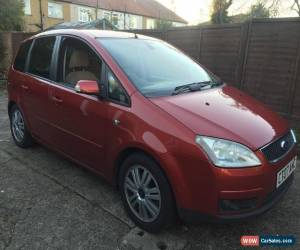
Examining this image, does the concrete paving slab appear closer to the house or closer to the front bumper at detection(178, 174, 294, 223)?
the front bumper at detection(178, 174, 294, 223)

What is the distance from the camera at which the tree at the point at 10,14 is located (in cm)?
1480

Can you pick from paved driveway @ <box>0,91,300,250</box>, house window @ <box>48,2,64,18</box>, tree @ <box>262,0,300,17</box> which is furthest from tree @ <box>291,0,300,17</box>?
house window @ <box>48,2,64,18</box>

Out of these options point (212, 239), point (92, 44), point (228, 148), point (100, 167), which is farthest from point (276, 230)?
point (92, 44)

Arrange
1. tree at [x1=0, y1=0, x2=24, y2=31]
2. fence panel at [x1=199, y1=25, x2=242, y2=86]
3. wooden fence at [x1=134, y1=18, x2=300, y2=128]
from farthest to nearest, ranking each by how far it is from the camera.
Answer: tree at [x1=0, y1=0, x2=24, y2=31]
fence panel at [x1=199, y1=25, x2=242, y2=86]
wooden fence at [x1=134, y1=18, x2=300, y2=128]

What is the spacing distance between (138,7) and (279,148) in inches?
1696

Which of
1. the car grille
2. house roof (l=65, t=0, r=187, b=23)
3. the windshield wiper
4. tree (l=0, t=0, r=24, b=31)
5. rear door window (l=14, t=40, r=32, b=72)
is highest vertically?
house roof (l=65, t=0, r=187, b=23)

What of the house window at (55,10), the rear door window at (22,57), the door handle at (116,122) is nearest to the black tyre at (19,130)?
the rear door window at (22,57)

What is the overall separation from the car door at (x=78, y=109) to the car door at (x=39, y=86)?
197 millimetres

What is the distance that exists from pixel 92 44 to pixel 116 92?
676 mm

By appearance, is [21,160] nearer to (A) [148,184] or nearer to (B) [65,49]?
(B) [65,49]

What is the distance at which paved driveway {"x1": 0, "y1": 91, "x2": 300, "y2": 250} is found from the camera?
2.80 m

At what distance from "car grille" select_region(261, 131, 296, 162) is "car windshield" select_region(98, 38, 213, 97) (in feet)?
3.26

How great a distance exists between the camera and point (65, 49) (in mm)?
3826

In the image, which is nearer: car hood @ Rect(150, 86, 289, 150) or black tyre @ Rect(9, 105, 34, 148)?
car hood @ Rect(150, 86, 289, 150)
